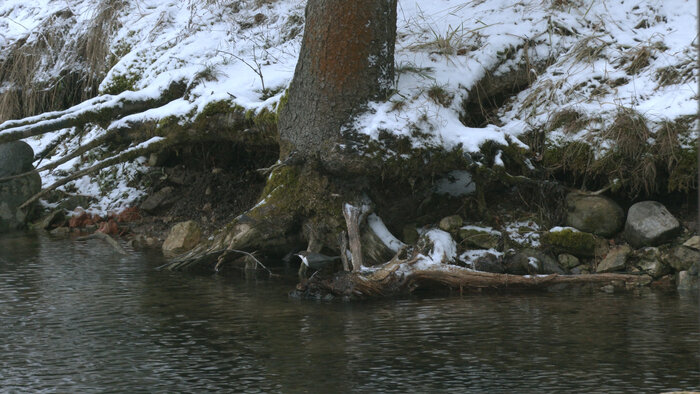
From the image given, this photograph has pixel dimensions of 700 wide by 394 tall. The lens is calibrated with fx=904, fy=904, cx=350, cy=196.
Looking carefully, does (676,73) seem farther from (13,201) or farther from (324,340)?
(13,201)

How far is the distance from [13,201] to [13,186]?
20 centimetres

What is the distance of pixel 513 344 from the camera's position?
229 inches

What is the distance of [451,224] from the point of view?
28.8 feet

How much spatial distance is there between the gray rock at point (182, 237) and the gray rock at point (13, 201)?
274cm

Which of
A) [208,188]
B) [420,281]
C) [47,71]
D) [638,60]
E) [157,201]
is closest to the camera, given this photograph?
[420,281]

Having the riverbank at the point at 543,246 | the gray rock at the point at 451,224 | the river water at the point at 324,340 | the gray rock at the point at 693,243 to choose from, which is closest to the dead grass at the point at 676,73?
the riverbank at the point at 543,246

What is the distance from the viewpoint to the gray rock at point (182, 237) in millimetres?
10102

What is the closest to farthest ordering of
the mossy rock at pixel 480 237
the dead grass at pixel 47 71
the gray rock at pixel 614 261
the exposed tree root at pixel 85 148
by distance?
1. the gray rock at pixel 614 261
2. the mossy rock at pixel 480 237
3. the exposed tree root at pixel 85 148
4. the dead grass at pixel 47 71

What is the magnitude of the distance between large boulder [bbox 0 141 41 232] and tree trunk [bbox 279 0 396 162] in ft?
16.0

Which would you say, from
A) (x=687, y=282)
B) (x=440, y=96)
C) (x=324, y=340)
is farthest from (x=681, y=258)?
(x=324, y=340)

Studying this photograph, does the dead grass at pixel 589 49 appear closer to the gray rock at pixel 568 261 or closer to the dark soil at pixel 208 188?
the gray rock at pixel 568 261

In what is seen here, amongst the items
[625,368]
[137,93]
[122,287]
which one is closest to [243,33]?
[137,93]

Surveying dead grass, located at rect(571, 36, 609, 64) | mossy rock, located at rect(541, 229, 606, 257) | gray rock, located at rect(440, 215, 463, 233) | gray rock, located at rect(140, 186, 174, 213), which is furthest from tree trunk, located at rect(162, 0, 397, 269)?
gray rock, located at rect(140, 186, 174, 213)

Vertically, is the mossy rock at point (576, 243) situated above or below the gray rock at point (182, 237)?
below
